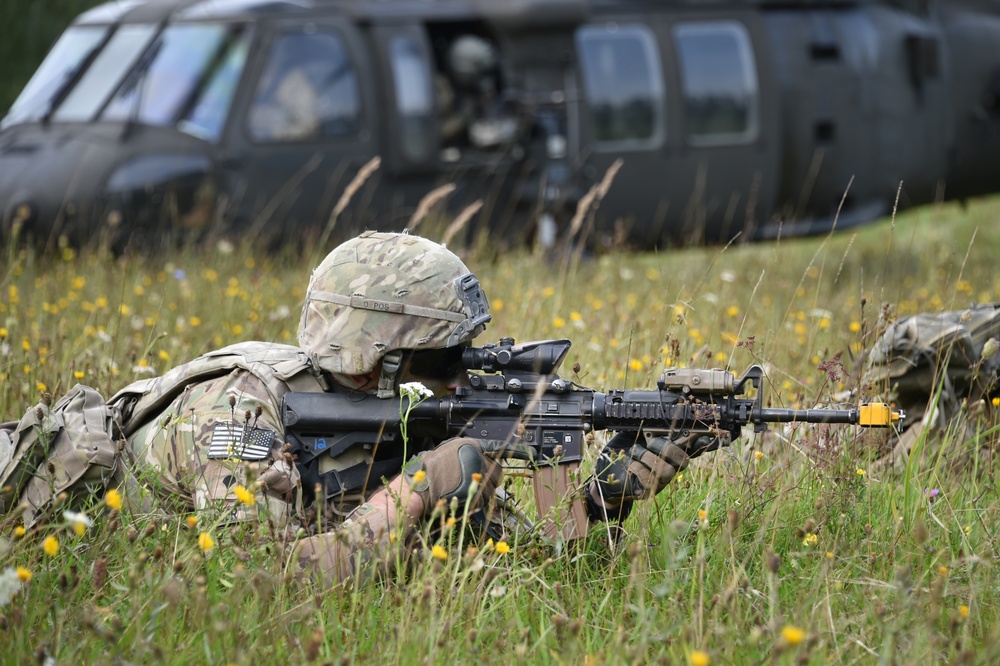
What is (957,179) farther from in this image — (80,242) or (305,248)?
(80,242)

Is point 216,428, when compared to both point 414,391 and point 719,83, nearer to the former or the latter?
point 414,391

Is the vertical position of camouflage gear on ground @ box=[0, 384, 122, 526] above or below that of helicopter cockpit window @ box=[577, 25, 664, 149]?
above

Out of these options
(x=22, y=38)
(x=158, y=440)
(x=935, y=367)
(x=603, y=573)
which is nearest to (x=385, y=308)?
(x=158, y=440)

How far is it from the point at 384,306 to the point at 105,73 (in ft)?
19.6

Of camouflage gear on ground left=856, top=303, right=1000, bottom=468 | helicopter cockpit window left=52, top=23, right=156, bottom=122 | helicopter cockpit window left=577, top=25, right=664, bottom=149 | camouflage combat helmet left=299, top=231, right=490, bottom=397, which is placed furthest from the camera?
helicopter cockpit window left=577, top=25, right=664, bottom=149

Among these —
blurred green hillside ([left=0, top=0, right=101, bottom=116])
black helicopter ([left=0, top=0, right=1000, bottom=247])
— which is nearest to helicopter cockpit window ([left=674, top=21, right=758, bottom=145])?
black helicopter ([left=0, top=0, right=1000, bottom=247])

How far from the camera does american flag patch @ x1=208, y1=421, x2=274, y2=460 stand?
10.7 ft

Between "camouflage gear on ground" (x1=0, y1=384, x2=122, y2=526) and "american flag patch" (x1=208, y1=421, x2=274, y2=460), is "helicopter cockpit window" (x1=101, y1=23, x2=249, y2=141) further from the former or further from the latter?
"american flag patch" (x1=208, y1=421, x2=274, y2=460)

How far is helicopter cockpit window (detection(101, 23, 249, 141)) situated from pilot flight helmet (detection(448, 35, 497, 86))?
1.71m

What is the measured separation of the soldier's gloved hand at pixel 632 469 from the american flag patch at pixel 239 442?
919 mm

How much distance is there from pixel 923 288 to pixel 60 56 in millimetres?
6311

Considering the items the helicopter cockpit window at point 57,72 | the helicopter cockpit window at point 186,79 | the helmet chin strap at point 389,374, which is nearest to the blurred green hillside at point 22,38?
the helicopter cockpit window at point 57,72

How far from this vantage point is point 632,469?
11.1 ft

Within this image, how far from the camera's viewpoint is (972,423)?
4395 mm
